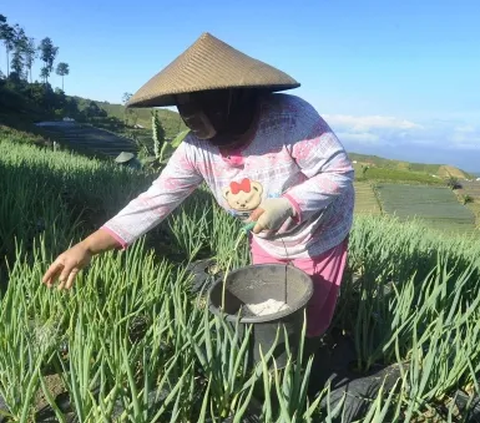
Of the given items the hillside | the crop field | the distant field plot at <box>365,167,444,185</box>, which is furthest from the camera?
the hillside

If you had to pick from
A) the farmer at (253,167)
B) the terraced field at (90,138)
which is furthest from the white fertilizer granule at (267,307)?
the terraced field at (90,138)

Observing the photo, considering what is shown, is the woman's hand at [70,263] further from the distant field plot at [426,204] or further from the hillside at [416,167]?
the hillside at [416,167]

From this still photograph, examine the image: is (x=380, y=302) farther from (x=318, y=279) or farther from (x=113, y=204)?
(x=113, y=204)

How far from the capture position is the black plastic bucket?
4.39 ft

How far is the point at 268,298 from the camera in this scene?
5.41ft

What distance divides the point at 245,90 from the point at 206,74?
0.44 ft

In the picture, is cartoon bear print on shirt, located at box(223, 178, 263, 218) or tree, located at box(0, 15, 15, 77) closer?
cartoon bear print on shirt, located at box(223, 178, 263, 218)

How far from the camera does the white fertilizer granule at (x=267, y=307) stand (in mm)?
1550

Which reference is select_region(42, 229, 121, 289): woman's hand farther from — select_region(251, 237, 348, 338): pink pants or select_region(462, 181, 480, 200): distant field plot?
select_region(462, 181, 480, 200): distant field plot

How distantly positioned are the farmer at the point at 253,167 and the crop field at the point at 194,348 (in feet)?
0.53

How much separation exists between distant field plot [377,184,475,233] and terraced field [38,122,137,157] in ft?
54.2

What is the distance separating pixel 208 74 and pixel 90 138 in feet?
120

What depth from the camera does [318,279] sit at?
171 centimetres

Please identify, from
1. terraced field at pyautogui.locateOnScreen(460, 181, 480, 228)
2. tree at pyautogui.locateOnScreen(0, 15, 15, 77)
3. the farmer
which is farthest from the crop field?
tree at pyautogui.locateOnScreen(0, 15, 15, 77)
